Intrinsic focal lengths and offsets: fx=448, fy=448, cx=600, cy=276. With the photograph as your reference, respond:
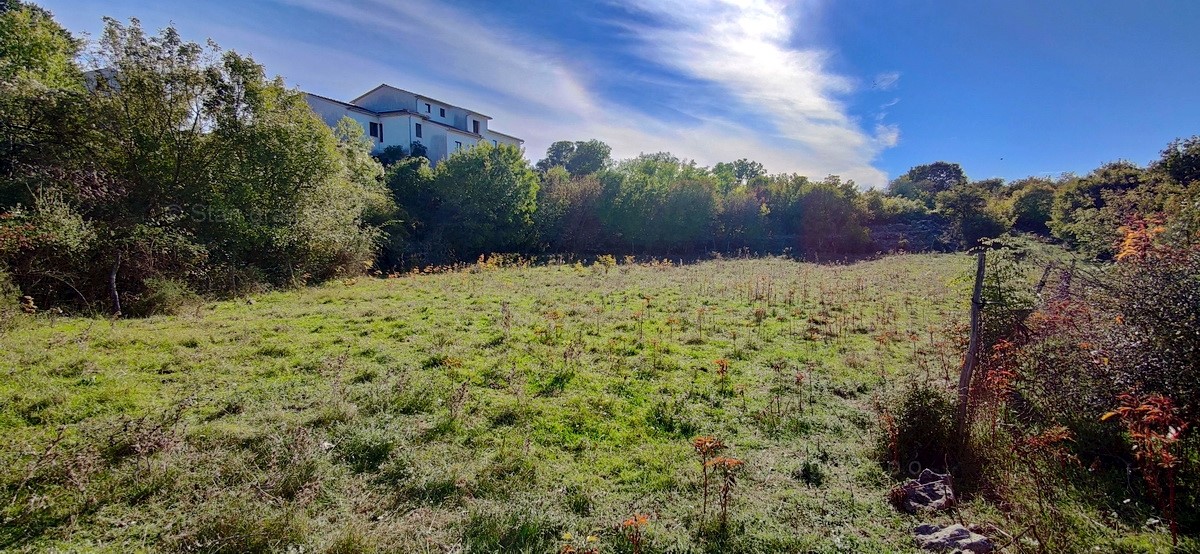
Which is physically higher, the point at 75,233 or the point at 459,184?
the point at 459,184

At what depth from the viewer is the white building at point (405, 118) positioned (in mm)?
A: 30641

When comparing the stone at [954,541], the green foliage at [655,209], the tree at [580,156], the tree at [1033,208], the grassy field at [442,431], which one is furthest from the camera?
the tree at [580,156]

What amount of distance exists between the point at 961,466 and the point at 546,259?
21.6m

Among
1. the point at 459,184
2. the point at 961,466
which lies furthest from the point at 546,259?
the point at 961,466

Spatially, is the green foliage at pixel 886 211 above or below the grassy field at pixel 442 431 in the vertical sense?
above

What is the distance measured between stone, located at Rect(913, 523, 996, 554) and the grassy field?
22 cm

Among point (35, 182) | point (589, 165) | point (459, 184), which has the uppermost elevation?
point (589, 165)

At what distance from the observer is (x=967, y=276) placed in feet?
17.5

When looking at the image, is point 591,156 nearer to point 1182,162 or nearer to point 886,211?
point 886,211

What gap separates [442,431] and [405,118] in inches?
1289

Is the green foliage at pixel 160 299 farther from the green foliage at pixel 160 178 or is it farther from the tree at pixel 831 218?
the tree at pixel 831 218

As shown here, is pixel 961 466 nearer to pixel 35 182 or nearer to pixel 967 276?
pixel 967 276

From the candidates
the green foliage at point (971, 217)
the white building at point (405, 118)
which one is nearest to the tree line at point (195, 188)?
the green foliage at point (971, 217)

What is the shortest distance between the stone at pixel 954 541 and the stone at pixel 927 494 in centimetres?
28
